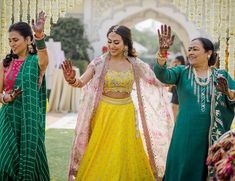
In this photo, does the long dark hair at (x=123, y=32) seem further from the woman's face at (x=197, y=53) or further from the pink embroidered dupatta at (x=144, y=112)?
the woman's face at (x=197, y=53)

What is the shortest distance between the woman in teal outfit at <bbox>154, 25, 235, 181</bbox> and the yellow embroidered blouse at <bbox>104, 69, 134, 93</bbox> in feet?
1.55

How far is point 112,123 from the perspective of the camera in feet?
14.6

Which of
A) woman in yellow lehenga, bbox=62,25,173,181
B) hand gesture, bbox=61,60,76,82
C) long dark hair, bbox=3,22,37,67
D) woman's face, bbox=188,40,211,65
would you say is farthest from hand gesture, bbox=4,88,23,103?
woman's face, bbox=188,40,211,65

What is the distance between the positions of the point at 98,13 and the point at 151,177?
12.8 metres

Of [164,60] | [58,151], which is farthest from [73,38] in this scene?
[164,60]

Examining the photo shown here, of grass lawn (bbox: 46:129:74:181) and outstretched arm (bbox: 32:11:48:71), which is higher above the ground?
outstretched arm (bbox: 32:11:48:71)

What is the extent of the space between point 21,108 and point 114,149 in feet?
2.95

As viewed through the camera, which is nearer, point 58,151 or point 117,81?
point 117,81

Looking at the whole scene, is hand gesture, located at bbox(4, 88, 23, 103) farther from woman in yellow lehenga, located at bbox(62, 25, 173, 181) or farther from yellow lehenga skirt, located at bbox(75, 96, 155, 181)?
yellow lehenga skirt, located at bbox(75, 96, 155, 181)

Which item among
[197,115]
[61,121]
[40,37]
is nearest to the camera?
[40,37]

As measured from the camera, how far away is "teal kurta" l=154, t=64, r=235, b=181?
407 cm

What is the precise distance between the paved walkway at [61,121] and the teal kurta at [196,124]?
6.34m

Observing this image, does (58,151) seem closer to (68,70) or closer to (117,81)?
(117,81)

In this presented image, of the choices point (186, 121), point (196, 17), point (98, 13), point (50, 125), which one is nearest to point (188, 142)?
point (186, 121)
